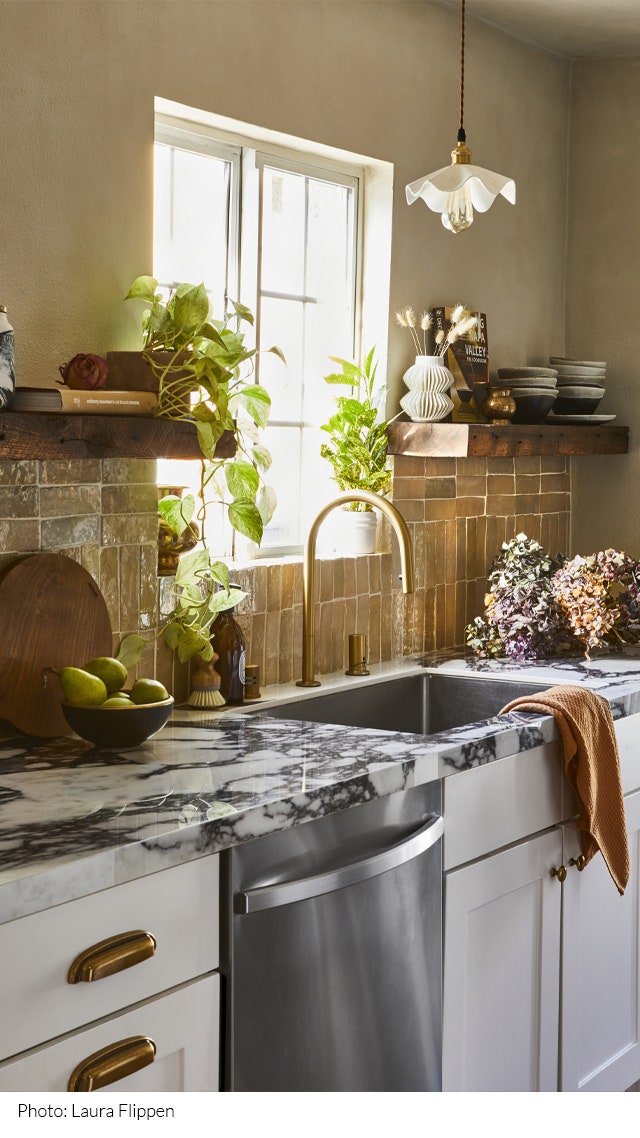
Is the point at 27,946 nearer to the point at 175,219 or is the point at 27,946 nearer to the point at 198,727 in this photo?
the point at 198,727

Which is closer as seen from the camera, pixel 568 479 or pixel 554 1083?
pixel 554 1083

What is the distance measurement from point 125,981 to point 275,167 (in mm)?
2011

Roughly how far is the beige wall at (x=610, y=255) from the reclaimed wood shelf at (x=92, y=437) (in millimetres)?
1929

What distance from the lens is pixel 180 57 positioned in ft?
8.48

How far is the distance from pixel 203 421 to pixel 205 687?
1.84 ft

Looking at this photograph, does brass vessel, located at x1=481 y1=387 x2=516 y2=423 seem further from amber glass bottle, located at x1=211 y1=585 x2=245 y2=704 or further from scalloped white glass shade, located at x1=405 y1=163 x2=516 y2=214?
amber glass bottle, located at x1=211 y1=585 x2=245 y2=704

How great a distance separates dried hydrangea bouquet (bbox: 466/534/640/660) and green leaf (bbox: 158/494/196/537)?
1013 mm

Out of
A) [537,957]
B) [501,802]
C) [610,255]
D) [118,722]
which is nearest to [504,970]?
[537,957]

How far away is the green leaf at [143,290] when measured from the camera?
2412 mm

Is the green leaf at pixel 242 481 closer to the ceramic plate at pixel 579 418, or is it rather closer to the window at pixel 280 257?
the window at pixel 280 257

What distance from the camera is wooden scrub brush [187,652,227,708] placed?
2613mm

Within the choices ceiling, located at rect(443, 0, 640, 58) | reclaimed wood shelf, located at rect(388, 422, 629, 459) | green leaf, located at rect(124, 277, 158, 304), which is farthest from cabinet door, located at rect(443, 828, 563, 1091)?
ceiling, located at rect(443, 0, 640, 58)

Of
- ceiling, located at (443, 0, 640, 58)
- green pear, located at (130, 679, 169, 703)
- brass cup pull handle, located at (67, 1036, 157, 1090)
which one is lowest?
brass cup pull handle, located at (67, 1036, 157, 1090)

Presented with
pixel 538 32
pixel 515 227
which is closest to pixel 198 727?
pixel 515 227
